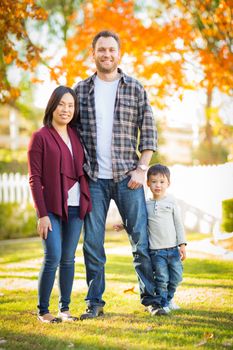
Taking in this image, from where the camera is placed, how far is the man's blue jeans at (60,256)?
4234 mm

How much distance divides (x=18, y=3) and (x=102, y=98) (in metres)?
4.02

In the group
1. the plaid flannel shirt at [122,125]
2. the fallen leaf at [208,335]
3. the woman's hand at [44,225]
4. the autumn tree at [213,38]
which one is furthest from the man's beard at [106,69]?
the autumn tree at [213,38]

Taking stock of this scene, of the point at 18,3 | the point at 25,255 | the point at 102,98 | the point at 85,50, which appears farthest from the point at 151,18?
the point at 102,98

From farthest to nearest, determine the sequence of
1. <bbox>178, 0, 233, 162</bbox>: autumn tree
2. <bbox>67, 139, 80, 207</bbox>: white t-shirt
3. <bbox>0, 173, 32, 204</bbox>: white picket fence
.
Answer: <bbox>0, 173, 32, 204</bbox>: white picket fence, <bbox>178, 0, 233, 162</bbox>: autumn tree, <bbox>67, 139, 80, 207</bbox>: white t-shirt

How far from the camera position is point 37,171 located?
426 cm

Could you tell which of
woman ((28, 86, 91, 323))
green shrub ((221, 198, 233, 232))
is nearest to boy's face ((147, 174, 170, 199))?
woman ((28, 86, 91, 323))

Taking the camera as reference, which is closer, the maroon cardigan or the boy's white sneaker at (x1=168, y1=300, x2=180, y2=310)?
the maroon cardigan

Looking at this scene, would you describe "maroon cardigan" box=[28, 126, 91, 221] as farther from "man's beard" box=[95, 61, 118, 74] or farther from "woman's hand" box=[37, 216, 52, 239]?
"man's beard" box=[95, 61, 118, 74]

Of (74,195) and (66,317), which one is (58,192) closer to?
(74,195)

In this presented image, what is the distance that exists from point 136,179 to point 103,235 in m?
0.52

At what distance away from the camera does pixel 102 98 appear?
180 inches

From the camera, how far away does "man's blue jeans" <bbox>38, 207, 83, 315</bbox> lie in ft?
13.9

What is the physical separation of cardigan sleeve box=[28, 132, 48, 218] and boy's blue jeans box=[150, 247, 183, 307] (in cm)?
103

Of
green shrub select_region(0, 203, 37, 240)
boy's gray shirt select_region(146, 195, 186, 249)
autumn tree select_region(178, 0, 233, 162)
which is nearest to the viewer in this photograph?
boy's gray shirt select_region(146, 195, 186, 249)
